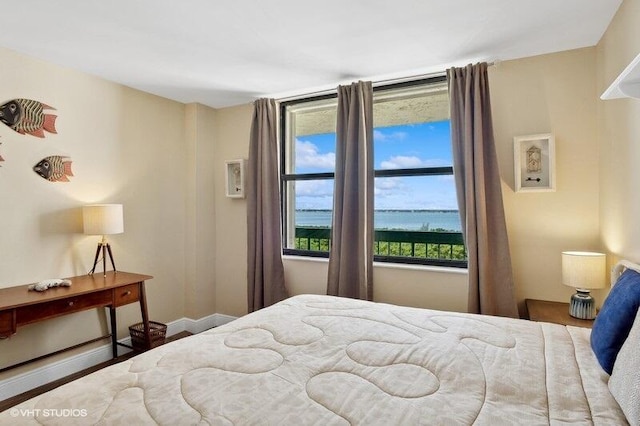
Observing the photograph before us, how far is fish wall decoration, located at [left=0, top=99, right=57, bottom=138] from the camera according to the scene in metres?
2.50

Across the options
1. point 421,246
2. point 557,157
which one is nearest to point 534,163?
point 557,157

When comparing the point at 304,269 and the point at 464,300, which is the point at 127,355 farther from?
the point at 464,300

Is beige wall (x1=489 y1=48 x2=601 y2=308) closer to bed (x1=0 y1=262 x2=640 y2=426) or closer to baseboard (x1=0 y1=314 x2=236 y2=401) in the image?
bed (x1=0 y1=262 x2=640 y2=426)

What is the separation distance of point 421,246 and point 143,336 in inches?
102

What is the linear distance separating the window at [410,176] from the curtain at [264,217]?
32 cm

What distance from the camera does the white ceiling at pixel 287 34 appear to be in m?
2.00

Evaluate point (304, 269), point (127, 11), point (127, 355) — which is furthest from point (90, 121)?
point (304, 269)

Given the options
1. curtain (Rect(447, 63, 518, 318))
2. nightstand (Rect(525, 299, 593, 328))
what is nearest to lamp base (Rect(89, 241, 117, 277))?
curtain (Rect(447, 63, 518, 318))

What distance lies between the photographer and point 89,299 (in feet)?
8.36

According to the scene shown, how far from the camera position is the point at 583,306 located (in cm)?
215

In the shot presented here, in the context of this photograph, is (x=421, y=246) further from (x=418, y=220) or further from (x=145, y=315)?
(x=145, y=315)

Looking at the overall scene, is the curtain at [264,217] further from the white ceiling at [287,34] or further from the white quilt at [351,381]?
the white quilt at [351,381]

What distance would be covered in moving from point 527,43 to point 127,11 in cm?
254

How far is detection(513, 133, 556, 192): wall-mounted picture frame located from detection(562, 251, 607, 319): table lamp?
0.58 meters
